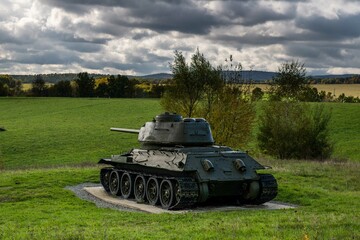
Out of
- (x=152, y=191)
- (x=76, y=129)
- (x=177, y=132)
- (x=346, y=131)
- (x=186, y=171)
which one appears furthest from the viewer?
(x=76, y=129)

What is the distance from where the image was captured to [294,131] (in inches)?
1529

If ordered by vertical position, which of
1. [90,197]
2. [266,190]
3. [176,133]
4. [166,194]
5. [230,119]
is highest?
[176,133]

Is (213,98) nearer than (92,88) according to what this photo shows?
Yes

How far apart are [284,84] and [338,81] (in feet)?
174

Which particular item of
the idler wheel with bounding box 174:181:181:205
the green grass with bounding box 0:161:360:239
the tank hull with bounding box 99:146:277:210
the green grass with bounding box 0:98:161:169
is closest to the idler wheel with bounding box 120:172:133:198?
the tank hull with bounding box 99:146:277:210

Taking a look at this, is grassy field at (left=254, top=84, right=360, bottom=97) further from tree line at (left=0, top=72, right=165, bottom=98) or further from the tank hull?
the tank hull

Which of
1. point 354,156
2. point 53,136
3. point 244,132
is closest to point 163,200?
point 244,132

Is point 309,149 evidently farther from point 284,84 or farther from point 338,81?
point 338,81

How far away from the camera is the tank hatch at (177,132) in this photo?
2128 cm

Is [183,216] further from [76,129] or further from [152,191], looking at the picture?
[76,129]

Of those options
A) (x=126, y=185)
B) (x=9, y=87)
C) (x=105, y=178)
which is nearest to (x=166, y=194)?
(x=126, y=185)

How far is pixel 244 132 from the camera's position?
3869 cm

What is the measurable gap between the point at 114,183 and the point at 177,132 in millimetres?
4290

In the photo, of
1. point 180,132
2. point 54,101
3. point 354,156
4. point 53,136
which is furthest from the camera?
point 54,101
